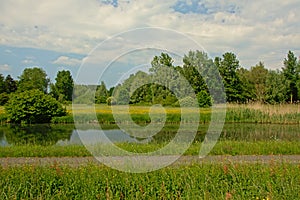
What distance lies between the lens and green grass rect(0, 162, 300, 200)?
566 cm

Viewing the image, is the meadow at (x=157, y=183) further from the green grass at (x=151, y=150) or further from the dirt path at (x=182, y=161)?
the green grass at (x=151, y=150)

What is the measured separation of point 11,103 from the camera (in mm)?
32500

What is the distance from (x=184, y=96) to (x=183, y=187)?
21.9 feet

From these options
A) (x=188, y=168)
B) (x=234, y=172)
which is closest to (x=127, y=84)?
(x=188, y=168)

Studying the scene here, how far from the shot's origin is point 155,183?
6078 millimetres

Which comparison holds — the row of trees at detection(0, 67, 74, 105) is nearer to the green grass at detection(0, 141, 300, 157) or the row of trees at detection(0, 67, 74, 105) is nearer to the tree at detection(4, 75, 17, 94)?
the tree at detection(4, 75, 17, 94)

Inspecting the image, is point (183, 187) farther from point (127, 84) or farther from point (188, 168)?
point (127, 84)

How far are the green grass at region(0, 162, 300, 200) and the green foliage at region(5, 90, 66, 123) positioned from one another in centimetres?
2619

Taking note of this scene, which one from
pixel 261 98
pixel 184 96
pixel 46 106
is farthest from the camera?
pixel 261 98

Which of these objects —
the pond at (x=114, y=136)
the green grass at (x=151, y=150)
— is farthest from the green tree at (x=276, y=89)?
the green grass at (x=151, y=150)

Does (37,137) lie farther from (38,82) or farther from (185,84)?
(38,82)

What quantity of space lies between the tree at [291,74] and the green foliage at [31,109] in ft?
98.7

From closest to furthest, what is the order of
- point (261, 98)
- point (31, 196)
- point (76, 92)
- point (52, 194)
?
point (31, 196)
point (52, 194)
point (76, 92)
point (261, 98)

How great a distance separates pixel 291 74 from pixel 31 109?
1322 inches
